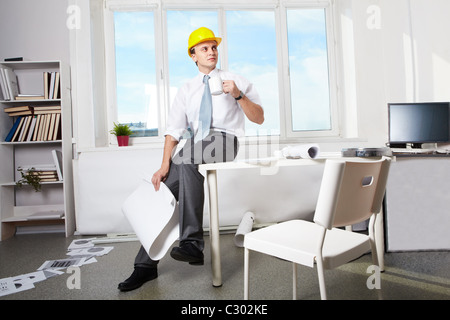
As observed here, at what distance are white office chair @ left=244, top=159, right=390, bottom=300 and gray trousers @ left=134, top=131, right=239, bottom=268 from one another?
438 millimetres

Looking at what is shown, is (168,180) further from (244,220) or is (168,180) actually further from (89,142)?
(89,142)

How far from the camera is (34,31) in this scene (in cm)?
306

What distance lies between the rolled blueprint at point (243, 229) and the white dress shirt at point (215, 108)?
2.74ft

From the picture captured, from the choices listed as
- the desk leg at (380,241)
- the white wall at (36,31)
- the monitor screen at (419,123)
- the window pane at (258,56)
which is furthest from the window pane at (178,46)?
the desk leg at (380,241)

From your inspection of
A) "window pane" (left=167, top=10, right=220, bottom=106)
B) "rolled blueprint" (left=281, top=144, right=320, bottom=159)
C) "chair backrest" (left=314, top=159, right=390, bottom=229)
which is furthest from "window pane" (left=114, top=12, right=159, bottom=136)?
"chair backrest" (left=314, top=159, right=390, bottom=229)

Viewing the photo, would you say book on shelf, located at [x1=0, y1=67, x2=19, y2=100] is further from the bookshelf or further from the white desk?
the white desk

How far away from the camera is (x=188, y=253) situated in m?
1.46

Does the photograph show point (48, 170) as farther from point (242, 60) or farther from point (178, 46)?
point (242, 60)

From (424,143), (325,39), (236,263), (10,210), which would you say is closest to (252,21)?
(325,39)

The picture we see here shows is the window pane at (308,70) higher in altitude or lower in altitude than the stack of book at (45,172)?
higher

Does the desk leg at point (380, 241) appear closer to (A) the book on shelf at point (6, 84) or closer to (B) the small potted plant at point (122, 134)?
(B) the small potted plant at point (122, 134)

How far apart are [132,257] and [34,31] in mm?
2570

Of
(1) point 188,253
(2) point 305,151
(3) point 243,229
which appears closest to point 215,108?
(2) point 305,151

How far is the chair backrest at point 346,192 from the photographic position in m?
0.88
